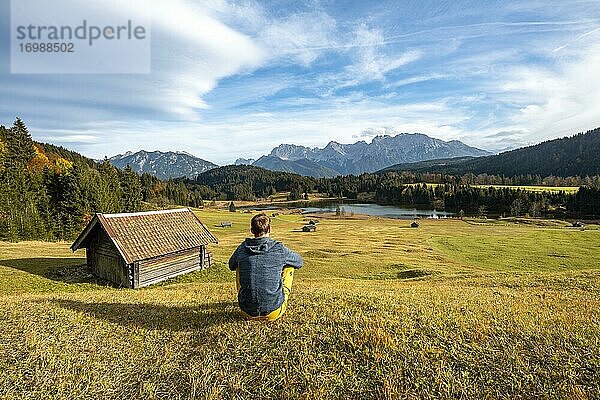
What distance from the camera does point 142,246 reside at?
27109 millimetres

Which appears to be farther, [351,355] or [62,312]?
[62,312]

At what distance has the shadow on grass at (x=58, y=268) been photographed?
27.4 m

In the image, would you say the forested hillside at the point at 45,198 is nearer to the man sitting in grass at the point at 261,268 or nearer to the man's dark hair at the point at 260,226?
the man sitting in grass at the point at 261,268

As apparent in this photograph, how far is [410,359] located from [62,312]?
34.4 feet

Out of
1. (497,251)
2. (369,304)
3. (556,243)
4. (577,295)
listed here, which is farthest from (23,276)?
(556,243)

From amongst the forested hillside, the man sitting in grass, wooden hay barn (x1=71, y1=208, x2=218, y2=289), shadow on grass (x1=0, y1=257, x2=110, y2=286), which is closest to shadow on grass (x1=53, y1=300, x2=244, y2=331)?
the man sitting in grass

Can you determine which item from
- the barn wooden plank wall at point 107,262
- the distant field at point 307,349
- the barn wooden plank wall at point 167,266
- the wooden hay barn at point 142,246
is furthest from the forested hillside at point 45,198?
the distant field at point 307,349

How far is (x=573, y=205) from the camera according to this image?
15288cm

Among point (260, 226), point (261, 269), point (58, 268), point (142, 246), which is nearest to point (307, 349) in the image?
point (261, 269)

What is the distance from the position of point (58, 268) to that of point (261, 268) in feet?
96.4

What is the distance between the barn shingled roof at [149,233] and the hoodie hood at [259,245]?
20121 millimetres

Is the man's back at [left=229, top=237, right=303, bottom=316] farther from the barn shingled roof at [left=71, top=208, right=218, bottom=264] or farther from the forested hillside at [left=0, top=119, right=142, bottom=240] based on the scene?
the forested hillside at [left=0, top=119, right=142, bottom=240]

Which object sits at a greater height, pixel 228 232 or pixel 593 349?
pixel 593 349

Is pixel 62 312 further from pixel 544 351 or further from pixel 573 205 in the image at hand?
pixel 573 205
